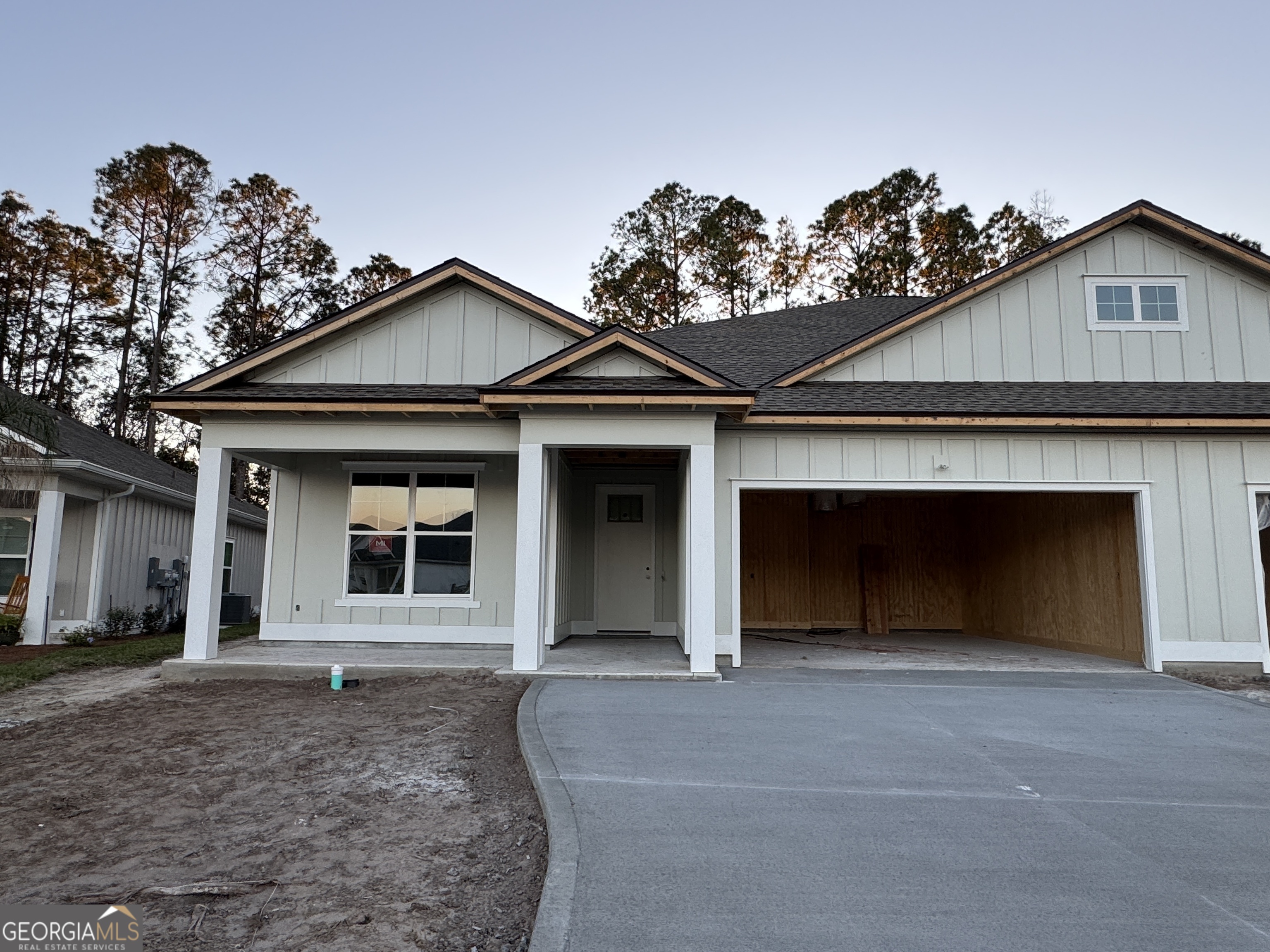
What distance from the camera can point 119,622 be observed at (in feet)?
41.5

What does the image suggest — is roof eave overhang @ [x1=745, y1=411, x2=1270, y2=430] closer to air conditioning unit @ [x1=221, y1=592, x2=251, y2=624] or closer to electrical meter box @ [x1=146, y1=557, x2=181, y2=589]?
air conditioning unit @ [x1=221, y1=592, x2=251, y2=624]

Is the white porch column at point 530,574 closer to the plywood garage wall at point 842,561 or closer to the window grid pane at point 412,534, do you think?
the window grid pane at point 412,534

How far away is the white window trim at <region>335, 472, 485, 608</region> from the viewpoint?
10.1m

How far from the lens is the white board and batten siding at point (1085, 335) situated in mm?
9547

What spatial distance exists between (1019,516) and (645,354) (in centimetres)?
671

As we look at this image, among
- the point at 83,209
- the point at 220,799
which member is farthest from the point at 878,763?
the point at 83,209

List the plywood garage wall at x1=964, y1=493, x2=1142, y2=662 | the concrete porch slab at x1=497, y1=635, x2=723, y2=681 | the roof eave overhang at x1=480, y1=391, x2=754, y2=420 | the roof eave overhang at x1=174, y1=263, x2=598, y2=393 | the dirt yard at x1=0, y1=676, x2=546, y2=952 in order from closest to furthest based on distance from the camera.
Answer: the dirt yard at x1=0, y1=676, x2=546, y2=952, the concrete porch slab at x1=497, y1=635, x2=723, y2=681, the roof eave overhang at x1=480, y1=391, x2=754, y2=420, the plywood garage wall at x1=964, y1=493, x2=1142, y2=662, the roof eave overhang at x1=174, y1=263, x2=598, y2=393

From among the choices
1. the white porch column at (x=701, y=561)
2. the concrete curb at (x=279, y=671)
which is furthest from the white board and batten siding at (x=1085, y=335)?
the concrete curb at (x=279, y=671)

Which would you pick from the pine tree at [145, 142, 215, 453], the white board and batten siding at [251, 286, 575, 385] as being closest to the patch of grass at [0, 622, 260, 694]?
the white board and batten siding at [251, 286, 575, 385]

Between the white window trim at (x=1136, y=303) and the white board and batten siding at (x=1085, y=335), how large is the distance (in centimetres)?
4

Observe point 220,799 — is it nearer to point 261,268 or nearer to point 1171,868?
point 1171,868

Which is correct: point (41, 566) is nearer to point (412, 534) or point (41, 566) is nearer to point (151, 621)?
point (151, 621)

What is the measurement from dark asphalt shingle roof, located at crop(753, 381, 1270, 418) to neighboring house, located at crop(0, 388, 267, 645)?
8213 millimetres

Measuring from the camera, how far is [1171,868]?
3.23 metres
